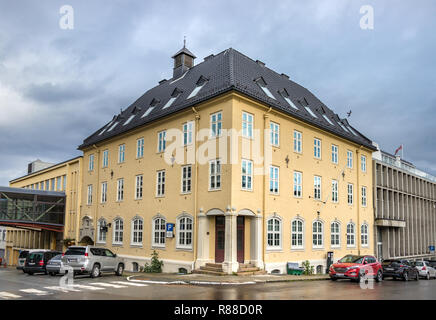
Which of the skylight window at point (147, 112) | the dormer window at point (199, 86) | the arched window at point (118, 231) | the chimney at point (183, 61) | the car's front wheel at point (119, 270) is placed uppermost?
the chimney at point (183, 61)

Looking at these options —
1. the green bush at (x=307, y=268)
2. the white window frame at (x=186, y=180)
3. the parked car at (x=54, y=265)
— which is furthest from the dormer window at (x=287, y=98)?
the parked car at (x=54, y=265)

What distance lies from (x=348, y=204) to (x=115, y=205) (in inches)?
707

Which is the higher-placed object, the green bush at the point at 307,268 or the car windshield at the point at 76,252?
the car windshield at the point at 76,252

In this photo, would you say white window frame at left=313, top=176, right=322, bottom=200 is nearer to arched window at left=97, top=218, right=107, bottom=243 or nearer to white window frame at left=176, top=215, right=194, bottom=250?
white window frame at left=176, top=215, right=194, bottom=250

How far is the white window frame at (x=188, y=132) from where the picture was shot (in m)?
25.0

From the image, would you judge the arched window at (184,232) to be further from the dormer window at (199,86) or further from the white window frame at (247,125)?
the dormer window at (199,86)

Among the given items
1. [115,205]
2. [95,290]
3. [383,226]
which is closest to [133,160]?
[115,205]

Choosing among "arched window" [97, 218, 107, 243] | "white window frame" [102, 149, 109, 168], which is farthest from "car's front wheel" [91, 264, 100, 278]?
"white window frame" [102, 149, 109, 168]

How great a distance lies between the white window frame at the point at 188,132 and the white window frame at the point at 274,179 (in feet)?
17.0

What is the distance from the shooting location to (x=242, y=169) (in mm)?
22609

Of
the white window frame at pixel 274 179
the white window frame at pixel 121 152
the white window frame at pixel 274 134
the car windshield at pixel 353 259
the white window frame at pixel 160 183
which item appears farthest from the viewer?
the white window frame at pixel 121 152

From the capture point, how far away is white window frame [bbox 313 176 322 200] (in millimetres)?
28211

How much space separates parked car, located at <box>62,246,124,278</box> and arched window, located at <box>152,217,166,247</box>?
4.26 meters
